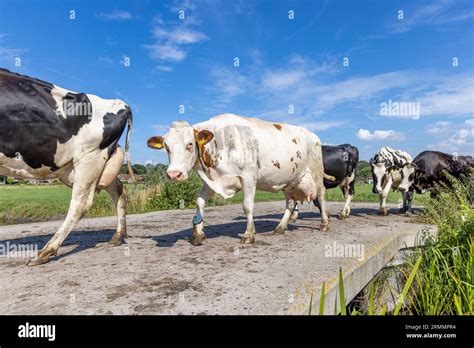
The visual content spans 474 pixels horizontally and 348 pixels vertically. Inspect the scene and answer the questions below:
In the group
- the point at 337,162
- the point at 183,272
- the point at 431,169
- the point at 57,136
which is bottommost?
the point at 183,272

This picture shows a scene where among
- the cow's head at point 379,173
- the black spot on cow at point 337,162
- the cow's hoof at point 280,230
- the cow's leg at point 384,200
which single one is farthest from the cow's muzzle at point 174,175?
the cow's head at point 379,173

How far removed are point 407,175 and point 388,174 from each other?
0.50 m

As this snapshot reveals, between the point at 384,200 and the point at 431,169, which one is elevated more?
the point at 431,169

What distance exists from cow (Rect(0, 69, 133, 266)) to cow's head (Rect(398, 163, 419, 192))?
8.05m

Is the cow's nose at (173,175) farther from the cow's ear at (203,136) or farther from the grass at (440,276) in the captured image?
the grass at (440,276)

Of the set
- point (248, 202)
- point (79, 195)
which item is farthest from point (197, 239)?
point (79, 195)

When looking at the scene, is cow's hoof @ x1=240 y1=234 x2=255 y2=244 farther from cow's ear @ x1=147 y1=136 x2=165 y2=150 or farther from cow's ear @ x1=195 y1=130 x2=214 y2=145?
cow's ear @ x1=147 y1=136 x2=165 y2=150

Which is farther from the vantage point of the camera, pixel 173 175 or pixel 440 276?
pixel 173 175

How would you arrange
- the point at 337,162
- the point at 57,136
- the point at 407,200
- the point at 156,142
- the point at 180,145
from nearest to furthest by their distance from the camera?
the point at 57,136
the point at 180,145
the point at 156,142
the point at 337,162
the point at 407,200

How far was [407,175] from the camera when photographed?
916cm

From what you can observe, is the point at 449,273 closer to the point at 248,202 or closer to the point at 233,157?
the point at 248,202

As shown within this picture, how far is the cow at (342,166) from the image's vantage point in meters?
8.18

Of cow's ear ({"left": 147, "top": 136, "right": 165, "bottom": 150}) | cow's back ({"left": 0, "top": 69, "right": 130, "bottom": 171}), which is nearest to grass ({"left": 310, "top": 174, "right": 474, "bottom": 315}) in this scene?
cow's ear ({"left": 147, "top": 136, "right": 165, "bottom": 150})
